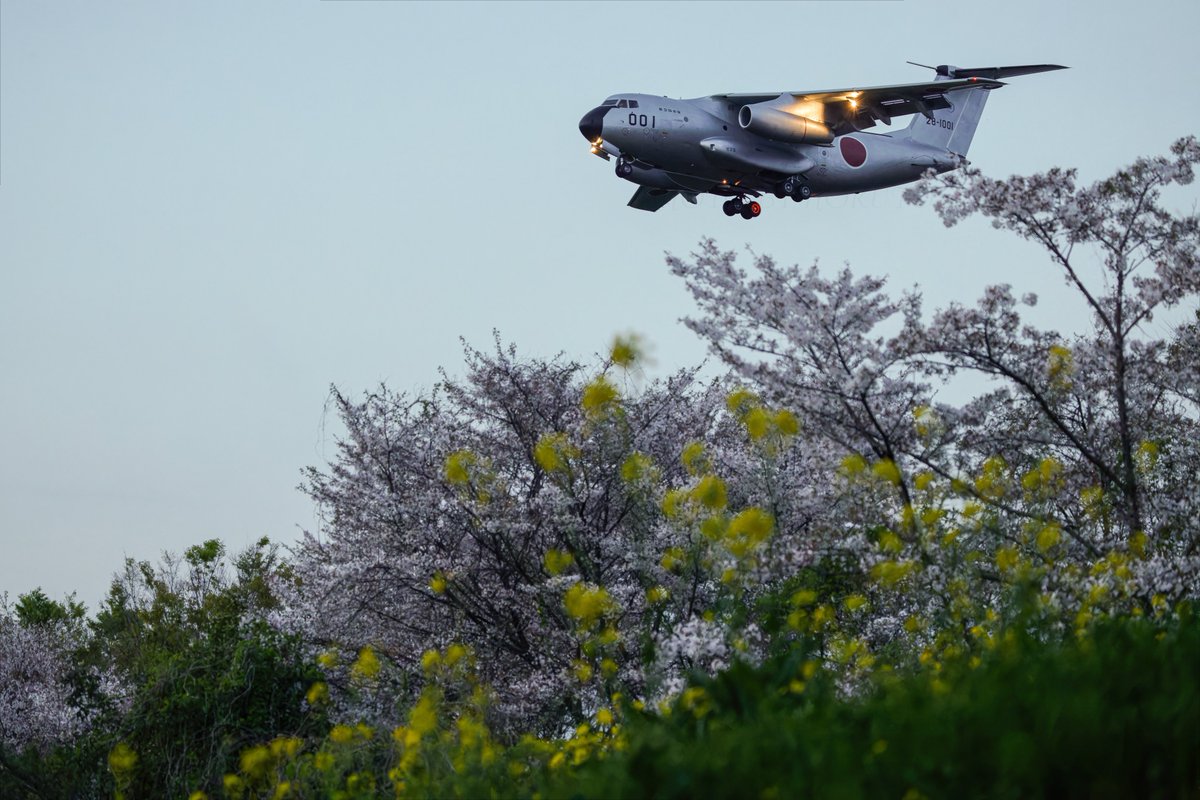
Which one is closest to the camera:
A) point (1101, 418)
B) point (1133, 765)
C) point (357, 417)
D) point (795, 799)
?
point (795, 799)

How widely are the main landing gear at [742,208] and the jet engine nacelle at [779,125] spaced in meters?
2.17

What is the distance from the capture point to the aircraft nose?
26.2m

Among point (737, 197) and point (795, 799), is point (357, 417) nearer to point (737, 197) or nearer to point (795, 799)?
point (795, 799)

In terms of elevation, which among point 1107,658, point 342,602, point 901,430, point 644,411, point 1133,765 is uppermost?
point 644,411

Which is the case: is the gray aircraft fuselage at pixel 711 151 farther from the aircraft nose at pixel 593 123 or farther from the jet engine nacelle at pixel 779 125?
the jet engine nacelle at pixel 779 125

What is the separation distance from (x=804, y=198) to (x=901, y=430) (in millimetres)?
21170

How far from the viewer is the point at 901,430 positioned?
377 inches

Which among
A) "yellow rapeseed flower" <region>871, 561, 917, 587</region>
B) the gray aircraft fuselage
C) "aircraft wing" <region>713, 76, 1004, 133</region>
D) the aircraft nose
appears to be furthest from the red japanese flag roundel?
"yellow rapeseed flower" <region>871, 561, 917, 587</region>

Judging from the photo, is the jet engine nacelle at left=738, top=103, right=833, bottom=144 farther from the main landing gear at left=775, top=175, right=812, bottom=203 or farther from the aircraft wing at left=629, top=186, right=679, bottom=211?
the aircraft wing at left=629, top=186, right=679, bottom=211

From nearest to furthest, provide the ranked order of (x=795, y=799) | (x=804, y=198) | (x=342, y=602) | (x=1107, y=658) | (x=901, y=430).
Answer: (x=795, y=799) → (x=1107, y=658) → (x=901, y=430) → (x=342, y=602) → (x=804, y=198)

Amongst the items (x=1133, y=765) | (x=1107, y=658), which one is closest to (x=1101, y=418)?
(x=1107, y=658)

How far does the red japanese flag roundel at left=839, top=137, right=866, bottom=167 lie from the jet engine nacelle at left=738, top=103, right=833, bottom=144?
2.89 meters

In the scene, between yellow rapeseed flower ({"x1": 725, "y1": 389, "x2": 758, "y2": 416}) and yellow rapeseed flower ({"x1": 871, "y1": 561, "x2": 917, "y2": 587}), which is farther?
yellow rapeseed flower ({"x1": 725, "y1": 389, "x2": 758, "y2": 416})

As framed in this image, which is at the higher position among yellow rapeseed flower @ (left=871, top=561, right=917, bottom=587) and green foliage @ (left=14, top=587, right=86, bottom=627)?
green foliage @ (left=14, top=587, right=86, bottom=627)
